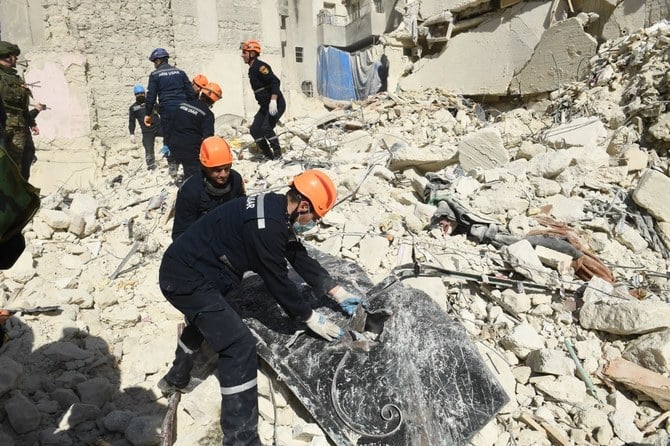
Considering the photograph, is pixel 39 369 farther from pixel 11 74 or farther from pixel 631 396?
pixel 631 396

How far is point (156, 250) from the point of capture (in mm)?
4160

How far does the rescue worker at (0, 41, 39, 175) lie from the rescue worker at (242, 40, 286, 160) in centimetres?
251

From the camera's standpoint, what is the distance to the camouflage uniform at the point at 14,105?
3.73 m

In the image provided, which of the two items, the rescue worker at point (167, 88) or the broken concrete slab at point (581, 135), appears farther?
the broken concrete slab at point (581, 135)

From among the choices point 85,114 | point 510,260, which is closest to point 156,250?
point 510,260

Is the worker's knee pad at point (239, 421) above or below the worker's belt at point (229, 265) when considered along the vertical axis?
below

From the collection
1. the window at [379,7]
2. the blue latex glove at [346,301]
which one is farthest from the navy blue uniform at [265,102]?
the window at [379,7]

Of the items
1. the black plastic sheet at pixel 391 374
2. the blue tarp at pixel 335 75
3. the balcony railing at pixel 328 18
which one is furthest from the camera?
the balcony railing at pixel 328 18

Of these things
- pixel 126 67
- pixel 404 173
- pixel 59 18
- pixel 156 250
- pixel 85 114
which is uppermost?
pixel 59 18

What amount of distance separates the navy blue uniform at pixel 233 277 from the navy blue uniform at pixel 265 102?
3972 millimetres

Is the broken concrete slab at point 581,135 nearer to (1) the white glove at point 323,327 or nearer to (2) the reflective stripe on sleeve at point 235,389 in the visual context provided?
(1) the white glove at point 323,327

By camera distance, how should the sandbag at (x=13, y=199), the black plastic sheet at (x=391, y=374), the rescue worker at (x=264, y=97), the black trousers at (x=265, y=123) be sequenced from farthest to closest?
the black trousers at (x=265, y=123), the rescue worker at (x=264, y=97), the black plastic sheet at (x=391, y=374), the sandbag at (x=13, y=199)

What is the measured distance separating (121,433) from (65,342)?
966 mm

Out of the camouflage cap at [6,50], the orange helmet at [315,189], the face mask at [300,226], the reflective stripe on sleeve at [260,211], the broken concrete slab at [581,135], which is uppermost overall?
the camouflage cap at [6,50]
